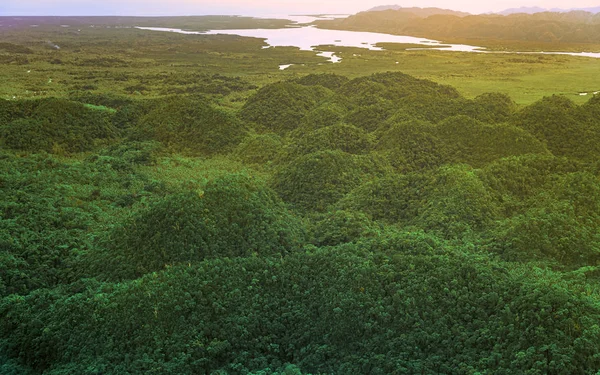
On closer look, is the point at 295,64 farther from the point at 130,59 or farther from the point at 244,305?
the point at 244,305

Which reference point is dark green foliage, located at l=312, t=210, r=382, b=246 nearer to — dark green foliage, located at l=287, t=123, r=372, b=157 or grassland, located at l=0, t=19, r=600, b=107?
dark green foliage, located at l=287, t=123, r=372, b=157

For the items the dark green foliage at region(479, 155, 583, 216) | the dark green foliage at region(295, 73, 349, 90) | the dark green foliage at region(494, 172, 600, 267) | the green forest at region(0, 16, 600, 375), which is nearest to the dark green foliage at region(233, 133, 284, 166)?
the green forest at region(0, 16, 600, 375)

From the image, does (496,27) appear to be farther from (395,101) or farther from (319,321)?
(319,321)

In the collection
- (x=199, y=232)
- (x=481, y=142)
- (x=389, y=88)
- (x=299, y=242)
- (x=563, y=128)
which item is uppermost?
(x=389, y=88)

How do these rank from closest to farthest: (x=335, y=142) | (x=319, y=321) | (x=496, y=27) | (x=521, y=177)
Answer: (x=319, y=321) → (x=521, y=177) → (x=335, y=142) → (x=496, y=27)

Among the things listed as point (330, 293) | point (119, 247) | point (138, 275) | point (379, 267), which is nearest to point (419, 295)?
point (379, 267)

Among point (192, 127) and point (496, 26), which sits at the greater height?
point (496, 26)

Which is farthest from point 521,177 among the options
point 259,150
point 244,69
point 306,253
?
point 244,69
